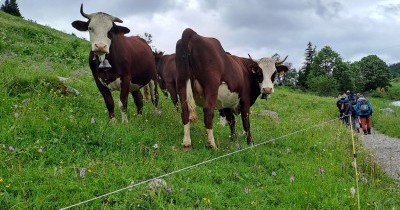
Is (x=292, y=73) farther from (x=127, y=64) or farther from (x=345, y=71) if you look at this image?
(x=127, y=64)

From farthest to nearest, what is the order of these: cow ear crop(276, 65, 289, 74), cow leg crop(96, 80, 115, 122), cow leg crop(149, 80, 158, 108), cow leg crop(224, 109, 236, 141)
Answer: cow leg crop(149, 80, 158, 108), cow ear crop(276, 65, 289, 74), cow leg crop(224, 109, 236, 141), cow leg crop(96, 80, 115, 122)

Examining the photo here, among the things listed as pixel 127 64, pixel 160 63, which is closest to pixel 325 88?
pixel 160 63

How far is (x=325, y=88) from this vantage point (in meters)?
80.4

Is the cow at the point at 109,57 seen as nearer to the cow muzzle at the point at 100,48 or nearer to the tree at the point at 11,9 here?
the cow muzzle at the point at 100,48

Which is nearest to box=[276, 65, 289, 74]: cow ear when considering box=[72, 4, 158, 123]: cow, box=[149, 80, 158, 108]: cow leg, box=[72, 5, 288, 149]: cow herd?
box=[72, 5, 288, 149]: cow herd

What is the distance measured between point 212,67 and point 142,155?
2410 millimetres

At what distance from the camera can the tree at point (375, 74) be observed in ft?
322

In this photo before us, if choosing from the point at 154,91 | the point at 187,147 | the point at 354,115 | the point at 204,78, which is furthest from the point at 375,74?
the point at 187,147

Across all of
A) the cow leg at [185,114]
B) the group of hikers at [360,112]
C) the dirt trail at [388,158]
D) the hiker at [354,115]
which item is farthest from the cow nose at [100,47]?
the hiker at [354,115]

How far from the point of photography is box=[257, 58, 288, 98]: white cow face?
32.4ft

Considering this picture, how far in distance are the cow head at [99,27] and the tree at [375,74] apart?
9738 centimetres

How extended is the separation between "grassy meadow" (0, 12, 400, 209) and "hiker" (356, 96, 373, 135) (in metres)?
9.30

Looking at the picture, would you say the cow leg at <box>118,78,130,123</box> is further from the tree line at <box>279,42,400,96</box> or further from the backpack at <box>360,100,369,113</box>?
the tree line at <box>279,42,400,96</box>

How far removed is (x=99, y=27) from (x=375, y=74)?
331 feet
